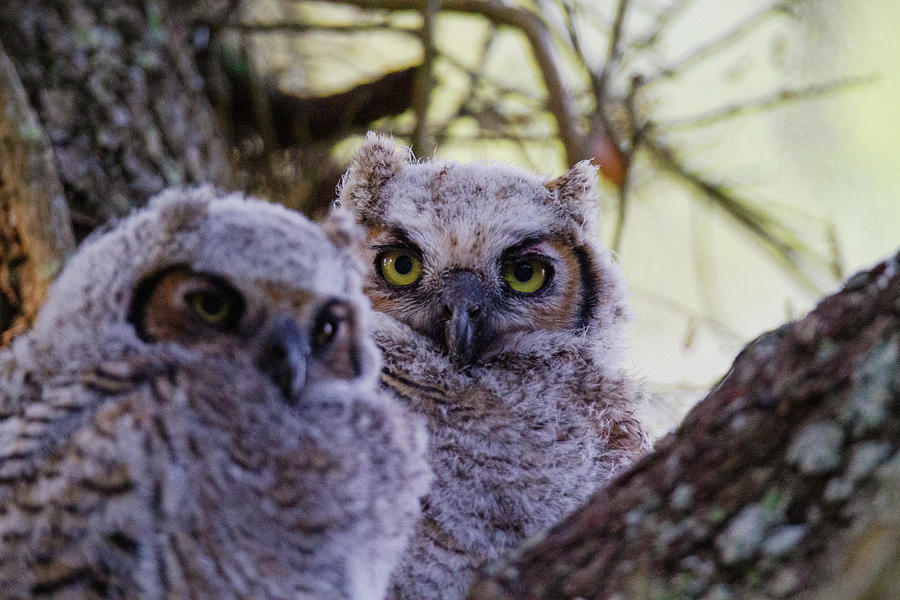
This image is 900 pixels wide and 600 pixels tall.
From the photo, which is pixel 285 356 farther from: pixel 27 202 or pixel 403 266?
pixel 27 202

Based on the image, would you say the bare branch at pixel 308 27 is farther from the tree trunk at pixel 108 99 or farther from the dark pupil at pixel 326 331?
the dark pupil at pixel 326 331

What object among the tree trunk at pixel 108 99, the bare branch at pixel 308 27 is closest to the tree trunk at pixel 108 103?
the tree trunk at pixel 108 99

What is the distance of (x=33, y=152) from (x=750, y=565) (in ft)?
5.27

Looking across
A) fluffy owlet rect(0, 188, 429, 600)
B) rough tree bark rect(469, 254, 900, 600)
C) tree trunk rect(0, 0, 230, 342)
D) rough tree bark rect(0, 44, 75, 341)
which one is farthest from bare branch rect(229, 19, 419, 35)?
rough tree bark rect(469, 254, 900, 600)

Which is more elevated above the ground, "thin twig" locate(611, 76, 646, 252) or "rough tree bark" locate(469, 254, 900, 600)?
"thin twig" locate(611, 76, 646, 252)

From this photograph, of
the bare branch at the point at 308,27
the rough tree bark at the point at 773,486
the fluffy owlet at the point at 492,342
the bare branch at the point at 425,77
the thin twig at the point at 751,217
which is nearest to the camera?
the rough tree bark at the point at 773,486

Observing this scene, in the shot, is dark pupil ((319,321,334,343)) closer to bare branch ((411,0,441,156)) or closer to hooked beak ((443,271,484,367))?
hooked beak ((443,271,484,367))

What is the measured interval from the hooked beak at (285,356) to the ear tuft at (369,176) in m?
0.72

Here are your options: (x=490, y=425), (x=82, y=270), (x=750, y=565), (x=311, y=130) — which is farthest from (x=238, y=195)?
(x=311, y=130)

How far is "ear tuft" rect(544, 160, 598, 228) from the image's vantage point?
1.86m

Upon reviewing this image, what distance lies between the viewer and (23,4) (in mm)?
2328

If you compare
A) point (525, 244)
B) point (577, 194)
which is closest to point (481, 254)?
point (525, 244)

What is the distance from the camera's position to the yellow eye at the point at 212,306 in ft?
3.67

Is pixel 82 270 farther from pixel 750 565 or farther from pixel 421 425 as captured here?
pixel 750 565
